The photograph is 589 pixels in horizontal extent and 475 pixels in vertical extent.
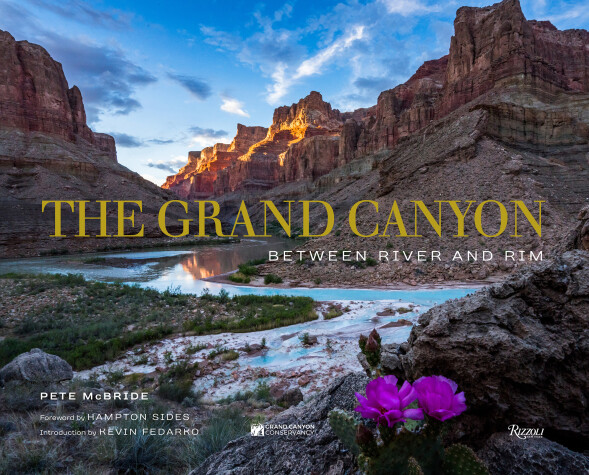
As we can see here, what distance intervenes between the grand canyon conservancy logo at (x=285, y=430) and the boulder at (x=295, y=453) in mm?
26

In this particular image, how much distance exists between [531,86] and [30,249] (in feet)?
170

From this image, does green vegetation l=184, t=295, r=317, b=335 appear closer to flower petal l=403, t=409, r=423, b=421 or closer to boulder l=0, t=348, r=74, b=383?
boulder l=0, t=348, r=74, b=383

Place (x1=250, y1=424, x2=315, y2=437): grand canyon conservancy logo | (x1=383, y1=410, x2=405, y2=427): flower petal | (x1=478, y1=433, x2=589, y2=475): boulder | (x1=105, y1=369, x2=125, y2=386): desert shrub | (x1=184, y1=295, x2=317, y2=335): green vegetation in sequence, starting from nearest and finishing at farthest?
(x1=383, y1=410, x2=405, y2=427): flower petal, (x1=478, y1=433, x2=589, y2=475): boulder, (x1=250, y1=424, x2=315, y2=437): grand canyon conservancy logo, (x1=105, y1=369, x2=125, y2=386): desert shrub, (x1=184, y1=295, x2=317, y2=335): green vegetation

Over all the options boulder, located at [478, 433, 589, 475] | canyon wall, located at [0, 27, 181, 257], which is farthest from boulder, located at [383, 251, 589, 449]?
canyon wall, located at [0, 27, 181, 257]

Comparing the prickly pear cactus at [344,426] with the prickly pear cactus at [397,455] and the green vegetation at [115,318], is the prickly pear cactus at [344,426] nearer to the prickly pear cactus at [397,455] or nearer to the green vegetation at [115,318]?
the prickly pear cactus at [397,455]

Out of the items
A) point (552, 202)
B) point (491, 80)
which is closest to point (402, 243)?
point (552, 202)

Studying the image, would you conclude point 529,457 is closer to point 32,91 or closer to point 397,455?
point 397,455

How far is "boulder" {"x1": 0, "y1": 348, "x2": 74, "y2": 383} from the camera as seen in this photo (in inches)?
189

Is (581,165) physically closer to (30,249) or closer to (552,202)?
(552,202)

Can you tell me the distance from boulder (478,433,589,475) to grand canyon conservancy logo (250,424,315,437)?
90 centimetres

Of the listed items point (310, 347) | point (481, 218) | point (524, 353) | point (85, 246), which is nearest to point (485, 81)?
point (481, 218)

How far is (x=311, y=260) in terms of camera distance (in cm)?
1895

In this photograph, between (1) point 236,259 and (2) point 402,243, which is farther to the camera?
(1) point 236,259

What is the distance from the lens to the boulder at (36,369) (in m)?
4.81
